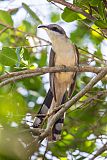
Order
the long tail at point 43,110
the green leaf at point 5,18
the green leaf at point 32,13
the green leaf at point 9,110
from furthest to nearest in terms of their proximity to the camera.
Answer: the green leaf at point 32,13 < the green leaf at point 5,18 < the long tail at point 43,110 < the green leaf at point 9,110

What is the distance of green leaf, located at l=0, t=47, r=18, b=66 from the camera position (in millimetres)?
3157

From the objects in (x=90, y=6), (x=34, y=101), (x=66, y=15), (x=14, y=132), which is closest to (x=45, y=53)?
(x=34, y=101)

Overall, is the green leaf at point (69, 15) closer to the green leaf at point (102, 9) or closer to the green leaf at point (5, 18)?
the green leaf at point (102, 9)

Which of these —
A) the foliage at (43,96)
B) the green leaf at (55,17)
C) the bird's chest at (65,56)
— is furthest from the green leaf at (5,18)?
the green leaf at (55,17)

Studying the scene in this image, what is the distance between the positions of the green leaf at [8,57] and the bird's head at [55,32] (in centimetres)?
154

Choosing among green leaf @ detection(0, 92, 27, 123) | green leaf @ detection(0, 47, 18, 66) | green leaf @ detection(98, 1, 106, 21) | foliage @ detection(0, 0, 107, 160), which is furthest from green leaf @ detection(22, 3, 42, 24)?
green leaf @ detection(0, 92, 27, 123)

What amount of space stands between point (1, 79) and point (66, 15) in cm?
111

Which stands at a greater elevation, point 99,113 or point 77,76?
point 77,76

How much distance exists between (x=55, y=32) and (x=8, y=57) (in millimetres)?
1681

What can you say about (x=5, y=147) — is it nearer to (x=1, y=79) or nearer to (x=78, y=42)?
(x=1, y=79)

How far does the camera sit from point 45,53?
5.14 meters

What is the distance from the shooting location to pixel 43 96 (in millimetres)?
4543

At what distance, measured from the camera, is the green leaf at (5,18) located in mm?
4238

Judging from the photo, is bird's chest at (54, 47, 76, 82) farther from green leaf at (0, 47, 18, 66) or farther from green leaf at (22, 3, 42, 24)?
green leaf at (0, 47, 18, 66)
